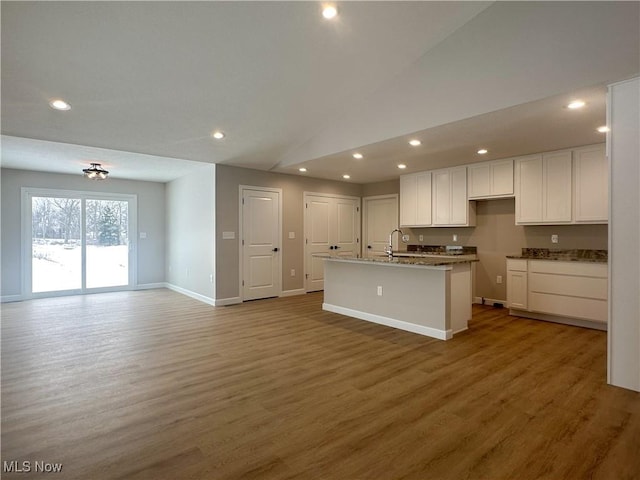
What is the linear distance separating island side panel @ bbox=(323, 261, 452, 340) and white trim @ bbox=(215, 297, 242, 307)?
1653 millimetres

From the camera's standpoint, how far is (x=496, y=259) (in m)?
5.84

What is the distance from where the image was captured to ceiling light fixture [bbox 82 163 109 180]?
6.04 metres

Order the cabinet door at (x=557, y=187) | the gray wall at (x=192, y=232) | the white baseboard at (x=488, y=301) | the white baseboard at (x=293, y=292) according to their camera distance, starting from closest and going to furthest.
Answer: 1. the cabinet door at (x=557, y=187)
2. the white baseboard at (x=488, y=301)
3. the gray wall at (x=192, y=232)
4. the white baseboard at (x=293, y=292)

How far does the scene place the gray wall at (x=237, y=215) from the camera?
5.99 meters

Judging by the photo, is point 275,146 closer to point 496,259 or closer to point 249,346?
point 249,346

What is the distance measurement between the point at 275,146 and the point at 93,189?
4432 millimetres

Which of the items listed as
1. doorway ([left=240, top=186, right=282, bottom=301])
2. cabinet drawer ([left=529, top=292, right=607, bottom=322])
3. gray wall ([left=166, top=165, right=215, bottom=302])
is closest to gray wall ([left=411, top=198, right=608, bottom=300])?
cabinet drawer ([left=529, top=292, right=607, bottom=322])

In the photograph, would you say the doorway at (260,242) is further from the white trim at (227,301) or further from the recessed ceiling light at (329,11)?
the recessed ceiling light at (329,11)

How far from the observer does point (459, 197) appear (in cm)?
592

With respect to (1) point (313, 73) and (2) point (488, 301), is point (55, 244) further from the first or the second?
(2) point (488, 301)

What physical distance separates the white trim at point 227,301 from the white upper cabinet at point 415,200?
136 inches

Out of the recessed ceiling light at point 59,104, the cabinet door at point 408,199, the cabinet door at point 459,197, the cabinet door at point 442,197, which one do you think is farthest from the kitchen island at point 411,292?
the recessed ceiling light at point 59,104

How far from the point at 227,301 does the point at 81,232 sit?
3.69m

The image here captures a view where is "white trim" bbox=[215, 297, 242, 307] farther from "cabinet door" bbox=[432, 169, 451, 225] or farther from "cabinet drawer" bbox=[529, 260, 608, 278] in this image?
"cabinet drawer" bbox=[529, 260, 608, 278]
